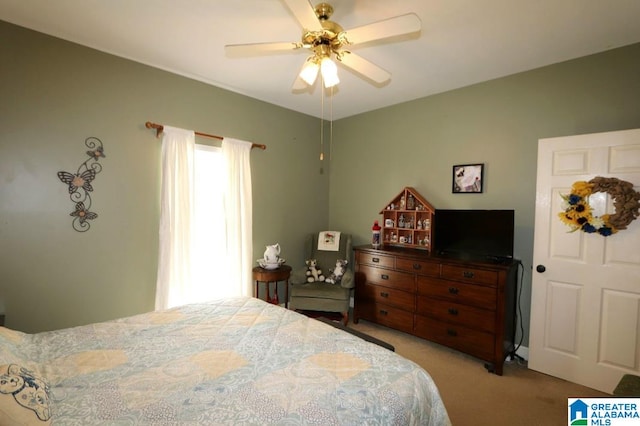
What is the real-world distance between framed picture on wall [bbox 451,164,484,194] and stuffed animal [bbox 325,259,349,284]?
1563mm

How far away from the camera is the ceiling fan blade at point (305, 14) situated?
1.46 meters

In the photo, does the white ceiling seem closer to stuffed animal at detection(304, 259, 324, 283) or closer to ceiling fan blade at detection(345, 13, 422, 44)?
ceiling fan blade at detection(345, 13, 422, 44)

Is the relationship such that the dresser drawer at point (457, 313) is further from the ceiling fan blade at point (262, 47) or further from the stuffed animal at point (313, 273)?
the ceiling fan blade at point (262, 47)

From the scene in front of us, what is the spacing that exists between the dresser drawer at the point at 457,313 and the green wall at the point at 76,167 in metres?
2.70

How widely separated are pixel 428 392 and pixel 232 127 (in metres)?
3.15

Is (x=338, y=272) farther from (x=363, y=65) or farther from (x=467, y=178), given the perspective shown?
(x=363, y=65)

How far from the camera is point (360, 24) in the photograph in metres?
2.16

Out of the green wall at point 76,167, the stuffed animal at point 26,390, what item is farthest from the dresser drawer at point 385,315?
the stuffed animal at point 26,390

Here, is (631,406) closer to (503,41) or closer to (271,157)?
(503,41)

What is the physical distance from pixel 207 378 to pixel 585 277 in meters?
2.86

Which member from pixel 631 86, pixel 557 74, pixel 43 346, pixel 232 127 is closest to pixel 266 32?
pixel 232 127

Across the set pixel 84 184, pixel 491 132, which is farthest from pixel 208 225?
pixel 491 132

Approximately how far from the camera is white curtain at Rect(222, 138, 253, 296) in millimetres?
3355

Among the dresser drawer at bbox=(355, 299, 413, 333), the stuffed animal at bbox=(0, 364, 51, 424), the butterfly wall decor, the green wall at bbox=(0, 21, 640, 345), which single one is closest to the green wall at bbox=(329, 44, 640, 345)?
the green wall at bbox=(0, 21, 640, 345)
